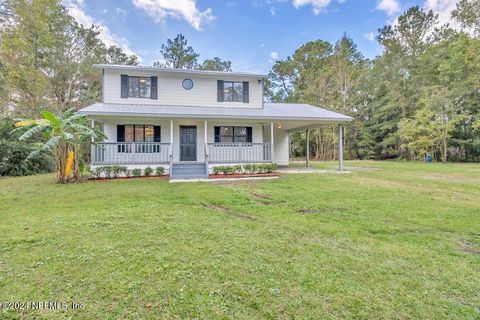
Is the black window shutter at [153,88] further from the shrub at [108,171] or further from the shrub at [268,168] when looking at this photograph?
the shrub at [268,168]

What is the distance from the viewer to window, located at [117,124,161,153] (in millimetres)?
12786

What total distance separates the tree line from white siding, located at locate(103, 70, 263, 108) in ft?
54.5

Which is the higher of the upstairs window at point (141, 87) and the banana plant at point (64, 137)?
the upstairs window at point (141, 87)

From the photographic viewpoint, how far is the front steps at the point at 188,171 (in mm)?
11617

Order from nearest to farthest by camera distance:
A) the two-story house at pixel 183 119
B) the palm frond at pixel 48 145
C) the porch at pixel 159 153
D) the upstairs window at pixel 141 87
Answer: the palm frond at pixel 48 145 < the porch at pixel 159 153 < the two-story house at pixel 183 119 < the upstairs window at pixel 141 87

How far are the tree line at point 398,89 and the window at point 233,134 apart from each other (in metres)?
16.5

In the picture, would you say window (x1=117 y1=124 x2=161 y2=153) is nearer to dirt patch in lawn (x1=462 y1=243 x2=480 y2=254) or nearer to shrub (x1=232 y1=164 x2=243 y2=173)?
shrub (x1=232 y1=164 x2=243 y2=173)

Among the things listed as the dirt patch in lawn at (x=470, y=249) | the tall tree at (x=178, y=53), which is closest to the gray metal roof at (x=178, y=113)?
the dirt patch in lawn at (x=470, y=249)

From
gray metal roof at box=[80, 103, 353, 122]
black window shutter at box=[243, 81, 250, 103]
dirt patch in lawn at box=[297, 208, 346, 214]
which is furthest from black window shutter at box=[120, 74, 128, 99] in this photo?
dirt patch in lawn at box=[297, 208, 346, 214]

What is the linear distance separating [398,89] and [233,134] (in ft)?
74.0

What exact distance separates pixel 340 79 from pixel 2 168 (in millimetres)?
29233

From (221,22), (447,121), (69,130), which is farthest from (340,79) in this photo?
(69,130)

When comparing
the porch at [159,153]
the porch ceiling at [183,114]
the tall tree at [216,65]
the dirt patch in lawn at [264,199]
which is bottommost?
the dirt patch in lawn at [264,199]

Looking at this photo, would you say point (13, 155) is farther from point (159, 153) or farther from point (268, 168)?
point (268, 168)
